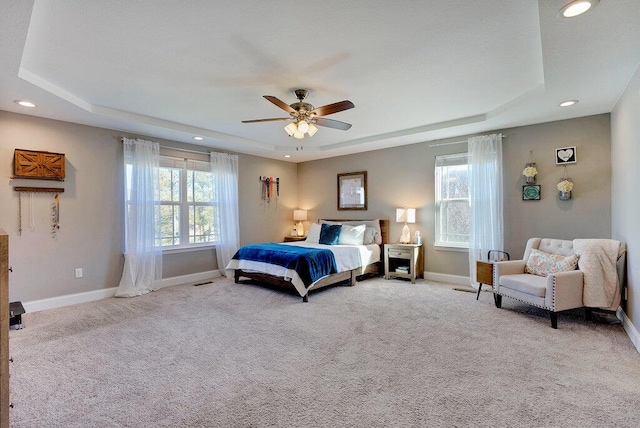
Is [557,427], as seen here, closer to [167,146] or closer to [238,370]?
[238,370]

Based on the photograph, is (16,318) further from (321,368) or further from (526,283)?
(526,283)

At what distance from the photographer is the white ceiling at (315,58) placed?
2.06 meters

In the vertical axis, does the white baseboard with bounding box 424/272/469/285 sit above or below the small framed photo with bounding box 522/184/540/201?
below

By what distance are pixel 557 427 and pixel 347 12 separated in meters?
2.80

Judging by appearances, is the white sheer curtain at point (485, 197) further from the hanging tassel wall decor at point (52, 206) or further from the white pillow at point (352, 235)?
the hanging tassel wall decor at point (52, 206)

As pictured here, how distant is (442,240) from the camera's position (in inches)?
213

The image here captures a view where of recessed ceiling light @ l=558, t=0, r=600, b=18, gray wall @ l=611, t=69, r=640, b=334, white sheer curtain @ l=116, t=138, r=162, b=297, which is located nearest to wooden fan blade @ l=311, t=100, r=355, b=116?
recessed ceiling light @ l=558, t=0, r=600, b=18

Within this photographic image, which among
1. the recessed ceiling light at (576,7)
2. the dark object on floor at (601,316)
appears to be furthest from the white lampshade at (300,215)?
the recessed ceiling light at (576,7)

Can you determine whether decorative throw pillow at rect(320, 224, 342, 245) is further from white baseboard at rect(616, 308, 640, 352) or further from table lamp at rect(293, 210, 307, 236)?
white baseboard at rect(616, 308, 640, 352)

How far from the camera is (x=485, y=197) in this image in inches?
185

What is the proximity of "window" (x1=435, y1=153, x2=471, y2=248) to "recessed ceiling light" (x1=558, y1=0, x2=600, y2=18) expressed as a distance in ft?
10.8

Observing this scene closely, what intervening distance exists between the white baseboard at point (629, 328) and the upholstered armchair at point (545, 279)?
38 cm

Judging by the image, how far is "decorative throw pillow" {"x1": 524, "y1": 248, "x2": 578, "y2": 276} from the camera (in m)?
3.43

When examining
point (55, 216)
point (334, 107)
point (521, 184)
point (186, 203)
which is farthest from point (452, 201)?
point (55, 216)
